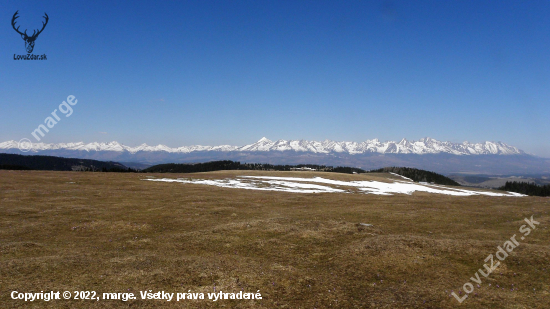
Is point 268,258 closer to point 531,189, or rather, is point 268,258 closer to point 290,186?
point 290,186

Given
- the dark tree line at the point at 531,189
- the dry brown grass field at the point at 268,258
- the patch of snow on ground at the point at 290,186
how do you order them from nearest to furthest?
the dry brown grass field at the point at 268,258 → the patch of snow on ground at the point at 290,186 → the dark tree line at the point at 531,189

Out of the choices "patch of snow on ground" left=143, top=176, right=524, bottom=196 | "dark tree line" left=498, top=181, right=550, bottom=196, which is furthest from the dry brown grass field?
"dark tree line" left=498, top=181, right=550, bottom=196

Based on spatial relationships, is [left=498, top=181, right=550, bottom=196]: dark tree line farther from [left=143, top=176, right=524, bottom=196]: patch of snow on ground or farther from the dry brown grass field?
the dry brown grass field

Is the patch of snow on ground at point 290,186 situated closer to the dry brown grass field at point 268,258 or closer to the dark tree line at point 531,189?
the dry brown grass field at point 268,258

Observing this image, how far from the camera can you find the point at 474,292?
12891mm

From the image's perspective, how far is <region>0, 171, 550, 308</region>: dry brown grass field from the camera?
40.4 feet

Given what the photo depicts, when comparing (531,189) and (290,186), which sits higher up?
→ (290,186)

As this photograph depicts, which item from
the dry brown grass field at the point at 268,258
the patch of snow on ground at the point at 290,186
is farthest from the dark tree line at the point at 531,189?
the dry brown grass field at the point at 268,258

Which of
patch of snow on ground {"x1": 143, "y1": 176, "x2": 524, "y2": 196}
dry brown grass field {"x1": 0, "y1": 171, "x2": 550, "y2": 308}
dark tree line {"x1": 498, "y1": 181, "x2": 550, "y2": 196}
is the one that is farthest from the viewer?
dark tree line {"x1": 498, "y1": 181, "x2": 550, "y2": 196}

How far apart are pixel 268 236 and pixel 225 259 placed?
19.2 feet

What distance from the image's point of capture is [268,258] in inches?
685

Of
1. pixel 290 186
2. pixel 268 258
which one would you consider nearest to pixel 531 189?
pixel 290 186

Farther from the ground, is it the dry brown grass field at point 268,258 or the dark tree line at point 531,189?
the dry brown grass field at point 268,258

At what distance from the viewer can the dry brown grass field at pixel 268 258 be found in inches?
485
